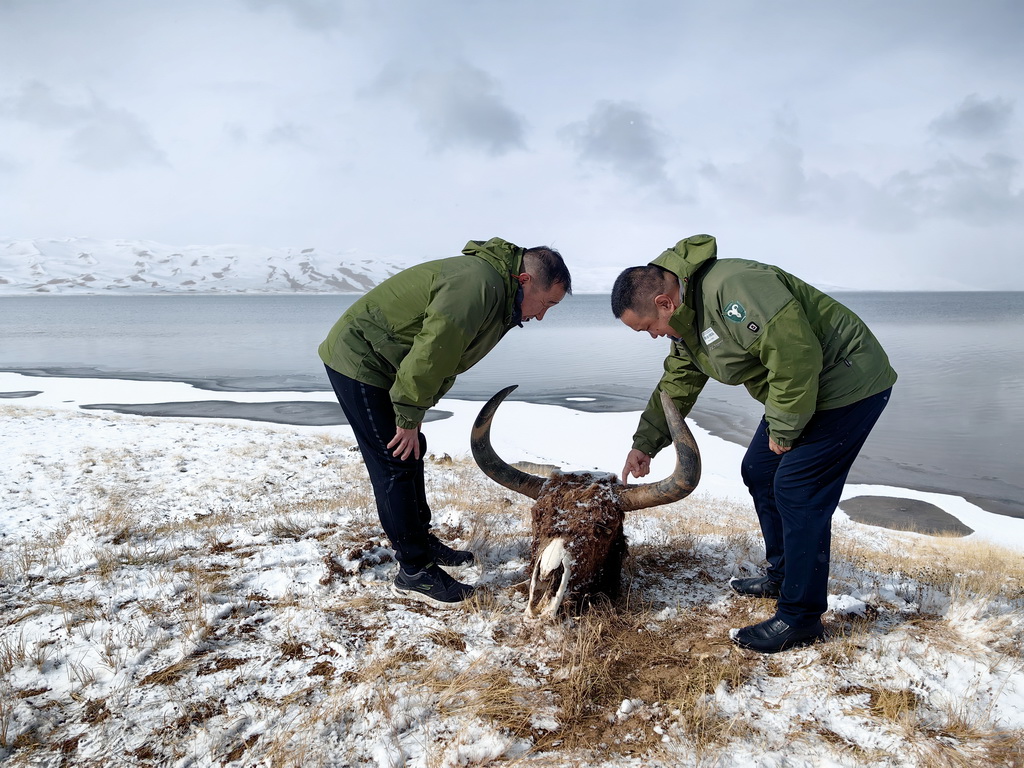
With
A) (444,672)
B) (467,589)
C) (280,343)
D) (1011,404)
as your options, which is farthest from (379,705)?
(280,343)

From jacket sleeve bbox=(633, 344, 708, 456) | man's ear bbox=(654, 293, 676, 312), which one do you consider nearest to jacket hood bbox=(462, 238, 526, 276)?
man's ear bbox=(654, 293, 676, 312)

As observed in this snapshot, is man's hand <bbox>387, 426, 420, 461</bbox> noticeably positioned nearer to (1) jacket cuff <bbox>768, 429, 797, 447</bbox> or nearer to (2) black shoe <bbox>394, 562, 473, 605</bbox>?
(2) black shoe <bbox>394, 562, 473, 605</bbox>

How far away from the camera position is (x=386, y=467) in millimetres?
4129

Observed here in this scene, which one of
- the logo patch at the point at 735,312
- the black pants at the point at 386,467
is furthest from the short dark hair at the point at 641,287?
the black pants at the point at 386,467

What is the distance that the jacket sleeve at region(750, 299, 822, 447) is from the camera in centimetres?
310

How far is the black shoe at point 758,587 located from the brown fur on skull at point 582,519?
0.99 meters

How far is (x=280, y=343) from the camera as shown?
36406 millimetres

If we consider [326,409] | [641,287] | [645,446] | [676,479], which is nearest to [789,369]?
[641,287]

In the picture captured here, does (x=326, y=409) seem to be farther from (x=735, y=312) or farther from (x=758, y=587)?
(x=735, y=312)

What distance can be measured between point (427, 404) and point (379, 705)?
167 cm

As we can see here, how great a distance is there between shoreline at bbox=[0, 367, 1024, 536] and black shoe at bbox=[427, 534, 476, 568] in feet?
25.9

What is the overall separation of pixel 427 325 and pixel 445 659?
1946 millimetres

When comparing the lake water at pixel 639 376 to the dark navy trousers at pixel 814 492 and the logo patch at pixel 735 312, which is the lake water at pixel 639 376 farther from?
the logo patch at pixel 735 312

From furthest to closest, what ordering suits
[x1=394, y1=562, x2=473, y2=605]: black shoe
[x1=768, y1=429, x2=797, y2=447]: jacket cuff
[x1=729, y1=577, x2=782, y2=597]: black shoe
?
1. [x1=729, y1=577, x2=782, y2=597]: black shoe
2. [x1=394, y1=562, x2=473, y2=605]: black shoe
3. [x1=768, y1=429, x2=797, y2=447]: jacket cuff
